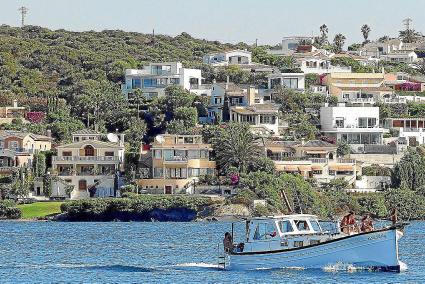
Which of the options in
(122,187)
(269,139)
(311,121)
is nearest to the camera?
(122,187)

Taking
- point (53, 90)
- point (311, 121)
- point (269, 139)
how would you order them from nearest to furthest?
1. point (269, 139)
2. point (311, 121)
3. point (53, 90)

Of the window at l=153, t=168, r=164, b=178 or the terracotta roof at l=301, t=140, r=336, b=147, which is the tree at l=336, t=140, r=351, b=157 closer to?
the terracotta roof at l=301, t=140, r=336, b=147

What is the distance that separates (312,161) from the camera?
138 m

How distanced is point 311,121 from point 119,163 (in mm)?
28681

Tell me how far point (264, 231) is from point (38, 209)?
199 feet

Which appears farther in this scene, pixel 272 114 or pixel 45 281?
pixel 272 114

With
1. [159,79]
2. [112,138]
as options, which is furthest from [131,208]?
[159,79]

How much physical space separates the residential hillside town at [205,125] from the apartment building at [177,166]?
0.28ft

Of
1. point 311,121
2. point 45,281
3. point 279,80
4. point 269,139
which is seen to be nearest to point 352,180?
point 269,139

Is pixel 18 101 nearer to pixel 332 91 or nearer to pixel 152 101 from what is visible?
pixel 152 101

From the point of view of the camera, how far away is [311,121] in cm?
15725

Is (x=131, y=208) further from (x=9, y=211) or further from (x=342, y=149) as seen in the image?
(x=342, y=149)

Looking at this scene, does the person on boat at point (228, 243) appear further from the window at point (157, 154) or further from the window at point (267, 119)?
the window at point (267, 119)

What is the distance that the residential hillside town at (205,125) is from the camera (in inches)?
5212
